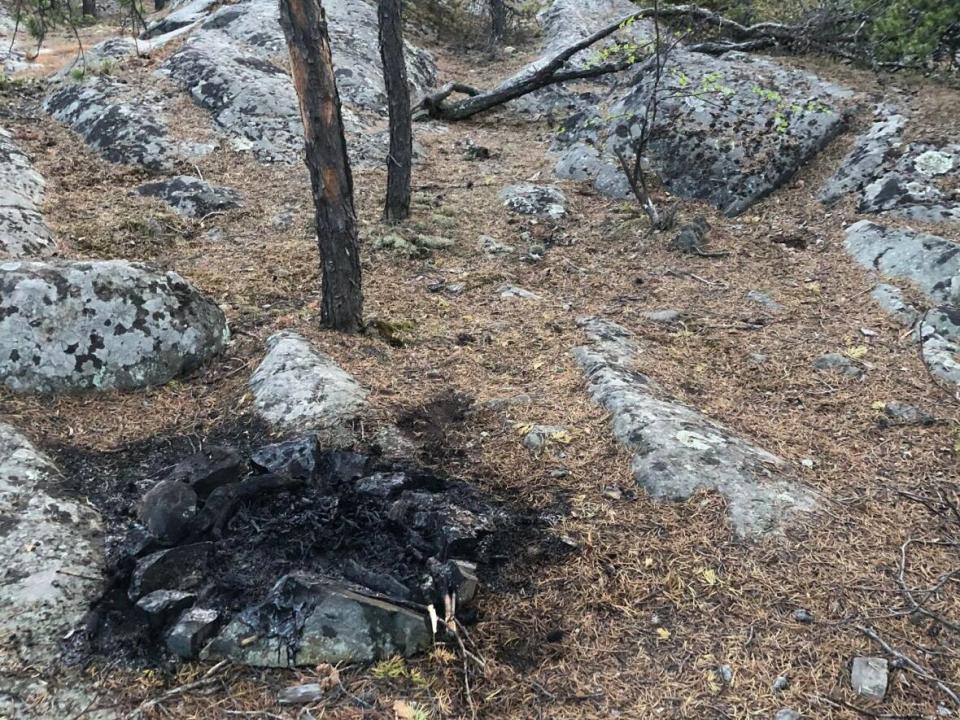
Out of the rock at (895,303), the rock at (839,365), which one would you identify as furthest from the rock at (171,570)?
the rock at (895,303)

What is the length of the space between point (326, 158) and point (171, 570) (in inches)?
136

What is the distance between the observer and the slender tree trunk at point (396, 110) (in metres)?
8.03

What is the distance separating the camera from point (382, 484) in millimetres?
3656

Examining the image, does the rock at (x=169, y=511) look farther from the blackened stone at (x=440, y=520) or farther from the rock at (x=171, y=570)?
the blackened stone at (x=440, y=520)

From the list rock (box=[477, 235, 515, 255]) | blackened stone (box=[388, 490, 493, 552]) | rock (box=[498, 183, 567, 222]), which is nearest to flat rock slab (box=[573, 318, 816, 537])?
blackened stone (box=[388, 490, 493, 552])

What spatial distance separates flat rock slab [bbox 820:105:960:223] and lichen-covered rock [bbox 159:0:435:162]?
6829mm

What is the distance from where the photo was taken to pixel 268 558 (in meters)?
3.20

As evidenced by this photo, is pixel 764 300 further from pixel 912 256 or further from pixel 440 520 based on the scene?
pixel 440 520

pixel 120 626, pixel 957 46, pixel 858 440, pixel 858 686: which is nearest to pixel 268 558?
pixel 120 626

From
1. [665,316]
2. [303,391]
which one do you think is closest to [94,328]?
[303,391]

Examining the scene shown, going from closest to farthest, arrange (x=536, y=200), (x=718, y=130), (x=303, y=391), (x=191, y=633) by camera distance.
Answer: (x=191, y=633) → (x=303, y=391) → (x=536, y=200) → (x=718, y=130)

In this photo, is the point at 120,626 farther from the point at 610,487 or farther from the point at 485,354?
the point at 485,354

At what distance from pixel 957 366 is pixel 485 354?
369cm

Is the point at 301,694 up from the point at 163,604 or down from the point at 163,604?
down
